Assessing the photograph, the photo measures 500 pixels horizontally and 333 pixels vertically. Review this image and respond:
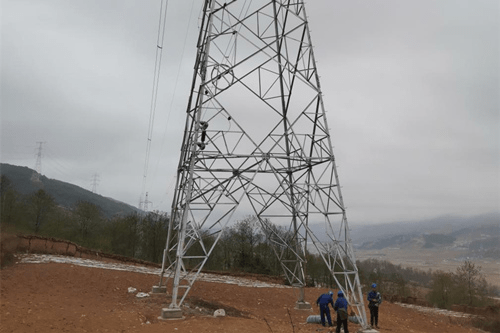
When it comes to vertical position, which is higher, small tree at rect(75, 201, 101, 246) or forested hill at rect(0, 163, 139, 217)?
forested hill at rect(0, 163, 139, 217)

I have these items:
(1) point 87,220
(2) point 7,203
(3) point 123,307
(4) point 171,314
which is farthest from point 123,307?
(1) point 87,220

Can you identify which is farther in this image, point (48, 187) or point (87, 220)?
point (48, 187)

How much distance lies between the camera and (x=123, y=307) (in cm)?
1307

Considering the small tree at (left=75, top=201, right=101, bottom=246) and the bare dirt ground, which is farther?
the small tree at (left=75, top=201, right=101, bottom=246)

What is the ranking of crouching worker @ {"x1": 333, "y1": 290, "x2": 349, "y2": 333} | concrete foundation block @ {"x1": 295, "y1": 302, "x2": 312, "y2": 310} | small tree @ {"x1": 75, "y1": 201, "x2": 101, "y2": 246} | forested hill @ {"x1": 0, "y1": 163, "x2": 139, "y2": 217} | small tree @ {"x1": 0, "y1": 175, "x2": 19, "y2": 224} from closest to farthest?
crouching worker @ {"x1": 333, "y1": 290, "x2": 349, "y2": 333}
concrete foundation block @ {"x1": 295, "y1": 302, "x2": 312, "y2": 310}
small tree @ {"x1": 0, "y1": 175, "x2": 19, "y2": 224}
small tree @ {"x1": 75, "y1": 201, "x2": 101, "y2": 246}
forested hill @ {"x1": 0, "y1": 163, "x2": 139, "y2": 217}

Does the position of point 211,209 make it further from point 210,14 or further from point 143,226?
point 143,226

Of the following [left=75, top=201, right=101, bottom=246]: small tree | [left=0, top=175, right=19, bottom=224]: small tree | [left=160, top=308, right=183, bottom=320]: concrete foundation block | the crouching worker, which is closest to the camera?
the crouching worker

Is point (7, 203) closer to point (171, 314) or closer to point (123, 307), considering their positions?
point (123, 307)

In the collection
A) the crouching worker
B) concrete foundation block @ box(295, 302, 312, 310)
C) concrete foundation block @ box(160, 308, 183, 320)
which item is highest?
the crouching worker

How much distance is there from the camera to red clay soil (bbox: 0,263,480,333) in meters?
10.3

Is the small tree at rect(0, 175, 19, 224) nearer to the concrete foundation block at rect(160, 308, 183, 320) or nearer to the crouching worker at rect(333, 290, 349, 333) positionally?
the concrete foundation block at rect(160, 308, 183, 320)

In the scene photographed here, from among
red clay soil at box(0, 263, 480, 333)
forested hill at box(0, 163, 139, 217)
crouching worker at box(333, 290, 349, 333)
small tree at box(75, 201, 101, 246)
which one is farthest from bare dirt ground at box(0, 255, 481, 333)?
forested hill at box(0, 163, 139, 217)

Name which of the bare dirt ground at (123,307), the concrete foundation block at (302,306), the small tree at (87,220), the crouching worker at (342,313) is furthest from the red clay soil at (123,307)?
the small tree at (87,220)

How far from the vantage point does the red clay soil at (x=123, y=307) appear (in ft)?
33.9
